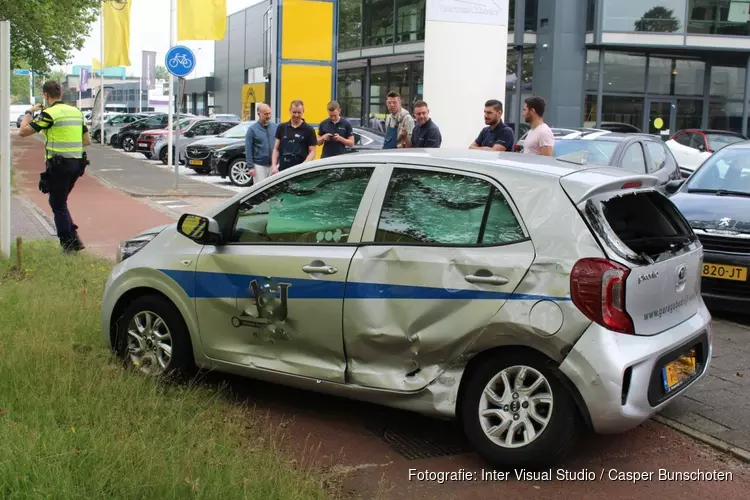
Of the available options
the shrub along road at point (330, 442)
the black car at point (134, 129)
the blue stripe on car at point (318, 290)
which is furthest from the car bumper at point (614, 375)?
the black car at point (134, 129)

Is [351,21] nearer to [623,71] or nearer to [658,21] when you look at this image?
[623,71]

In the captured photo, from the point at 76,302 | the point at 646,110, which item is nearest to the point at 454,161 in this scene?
the point at 76,302

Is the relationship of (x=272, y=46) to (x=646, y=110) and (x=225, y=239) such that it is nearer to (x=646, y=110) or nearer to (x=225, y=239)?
(x=225, y=239)

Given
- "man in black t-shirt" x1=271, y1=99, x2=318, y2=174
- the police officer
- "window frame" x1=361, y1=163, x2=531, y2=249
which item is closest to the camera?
"window frame" x1=361, y1=163, x2=531, y2=249

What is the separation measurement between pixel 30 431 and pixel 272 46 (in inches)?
501

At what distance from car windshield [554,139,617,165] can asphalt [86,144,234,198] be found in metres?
8.71

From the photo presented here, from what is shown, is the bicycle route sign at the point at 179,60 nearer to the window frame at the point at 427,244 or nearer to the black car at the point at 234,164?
the black car at the point at 234,164

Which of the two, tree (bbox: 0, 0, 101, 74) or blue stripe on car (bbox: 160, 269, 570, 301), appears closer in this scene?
blue stripe on car (bbox: 160, 269, 570, 301)

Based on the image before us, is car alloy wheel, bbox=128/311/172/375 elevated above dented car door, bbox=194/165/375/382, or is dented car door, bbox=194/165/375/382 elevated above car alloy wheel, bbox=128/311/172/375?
dented car door, bbox=194/165/375/382

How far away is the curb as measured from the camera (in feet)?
14.4

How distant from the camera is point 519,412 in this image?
4.03 meters

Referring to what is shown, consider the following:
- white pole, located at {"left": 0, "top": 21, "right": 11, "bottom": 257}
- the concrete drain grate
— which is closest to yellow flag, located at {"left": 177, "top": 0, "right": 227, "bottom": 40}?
white pole, located at {"left": 0, "top": 21, "right": 11, "bottom": 257}

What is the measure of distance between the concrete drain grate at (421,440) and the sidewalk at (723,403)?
53.1 inches

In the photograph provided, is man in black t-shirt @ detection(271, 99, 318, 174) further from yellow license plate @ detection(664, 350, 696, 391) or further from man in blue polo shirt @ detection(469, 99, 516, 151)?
yellow license plate @ detection(664, 350, 696, 391)
